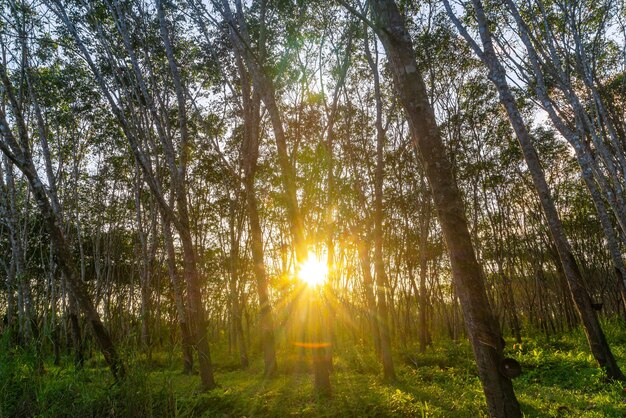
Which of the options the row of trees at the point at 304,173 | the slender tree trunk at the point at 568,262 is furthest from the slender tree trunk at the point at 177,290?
the slender tree trunk at the point at 568,262

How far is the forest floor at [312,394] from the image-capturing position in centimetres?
411

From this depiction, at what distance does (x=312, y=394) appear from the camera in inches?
262

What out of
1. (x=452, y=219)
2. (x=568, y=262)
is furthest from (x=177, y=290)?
(x=568, y=262)

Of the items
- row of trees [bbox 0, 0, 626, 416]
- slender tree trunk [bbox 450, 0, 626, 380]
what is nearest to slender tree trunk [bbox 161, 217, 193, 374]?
row of trees [bbox 0, 0, 626, 416]

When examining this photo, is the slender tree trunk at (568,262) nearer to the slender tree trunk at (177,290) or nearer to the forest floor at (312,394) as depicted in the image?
the forest floor at (312,394)

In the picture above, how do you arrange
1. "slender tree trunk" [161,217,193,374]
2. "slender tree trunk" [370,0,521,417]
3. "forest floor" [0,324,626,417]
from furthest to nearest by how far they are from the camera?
1. "slender tree trunk" [161,217,193,374]
2. "forest floor" [0,324,626,417]
3. "slender tree trunk" [370,0,521,417]

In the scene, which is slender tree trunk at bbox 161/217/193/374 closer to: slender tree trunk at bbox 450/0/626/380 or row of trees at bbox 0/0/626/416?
row of trees at bbox 0/0/626/416

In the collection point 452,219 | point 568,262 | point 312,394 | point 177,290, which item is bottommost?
point 312,394

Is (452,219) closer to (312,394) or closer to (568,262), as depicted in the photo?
(568,262)

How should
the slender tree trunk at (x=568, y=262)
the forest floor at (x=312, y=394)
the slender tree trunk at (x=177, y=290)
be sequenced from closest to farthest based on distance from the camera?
the forest floor at (x=312, y=394)
the slender tree trunk at (x=568, y=262)
the slender tree trunk at (x=177, y=290)

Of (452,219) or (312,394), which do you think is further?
(312,394)

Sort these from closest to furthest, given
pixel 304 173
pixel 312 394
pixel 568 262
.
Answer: pixel 568 262 → pixel 312 394 → pixel 304 173

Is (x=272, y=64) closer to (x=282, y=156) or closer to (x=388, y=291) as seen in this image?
(x=282, y=156)

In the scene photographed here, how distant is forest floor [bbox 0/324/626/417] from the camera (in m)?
4.11
